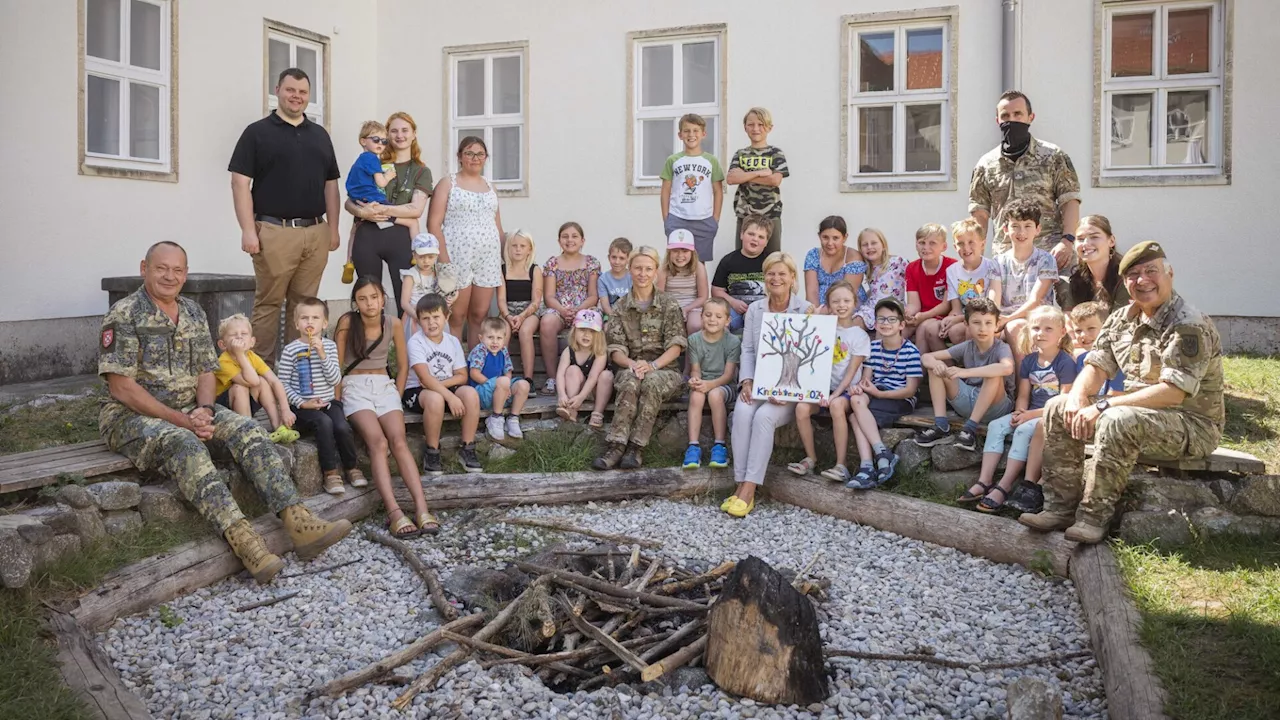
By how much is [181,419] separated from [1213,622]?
16.4 feet

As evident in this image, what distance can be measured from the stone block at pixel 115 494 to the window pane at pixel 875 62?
27.9 ft

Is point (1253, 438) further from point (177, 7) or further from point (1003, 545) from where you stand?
point (177, 7)

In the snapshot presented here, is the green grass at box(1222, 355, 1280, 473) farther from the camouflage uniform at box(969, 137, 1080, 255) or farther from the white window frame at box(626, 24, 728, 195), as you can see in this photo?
the white window frame at box(626, 24, 728, 195)

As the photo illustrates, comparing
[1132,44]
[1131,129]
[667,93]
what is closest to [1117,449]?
[1131,129]

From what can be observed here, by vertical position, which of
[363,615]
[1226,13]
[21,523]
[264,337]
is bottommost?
[363,615]

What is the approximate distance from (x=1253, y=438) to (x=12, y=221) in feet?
30.9

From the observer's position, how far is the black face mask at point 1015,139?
7.12m

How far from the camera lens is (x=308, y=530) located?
215 inches

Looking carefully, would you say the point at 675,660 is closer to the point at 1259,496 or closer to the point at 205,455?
the point at 205,455

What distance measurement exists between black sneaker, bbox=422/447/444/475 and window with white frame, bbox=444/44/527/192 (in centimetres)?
629

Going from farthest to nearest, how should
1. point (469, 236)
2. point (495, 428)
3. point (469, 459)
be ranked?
1. point (469, 236)
2. point (495, 428)
3. point (469, 459)

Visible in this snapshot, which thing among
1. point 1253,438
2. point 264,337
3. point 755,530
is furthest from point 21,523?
point 1253,438

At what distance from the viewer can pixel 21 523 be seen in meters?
4.60

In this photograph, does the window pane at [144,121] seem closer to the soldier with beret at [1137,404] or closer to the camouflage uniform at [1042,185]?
the camouflage uniform at [1042,185]
